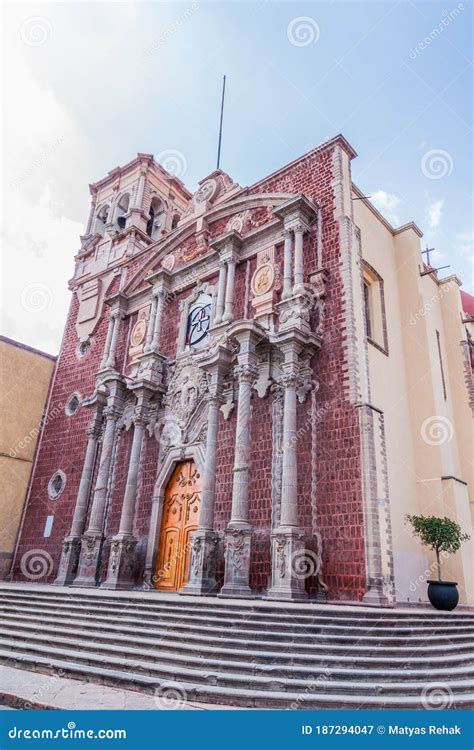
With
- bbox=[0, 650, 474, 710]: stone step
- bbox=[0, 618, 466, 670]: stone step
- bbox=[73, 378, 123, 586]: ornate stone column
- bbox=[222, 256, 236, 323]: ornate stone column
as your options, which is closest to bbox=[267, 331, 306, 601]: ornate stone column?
bbox=[0, 618, 466, 670]: stone step

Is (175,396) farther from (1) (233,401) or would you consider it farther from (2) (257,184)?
(2) (257,184)

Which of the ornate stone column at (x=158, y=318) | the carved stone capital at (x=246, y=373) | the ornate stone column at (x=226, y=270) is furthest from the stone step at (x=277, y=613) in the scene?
the ornate stone column at (x=158, y=318)

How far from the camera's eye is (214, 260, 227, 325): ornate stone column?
13.0 metres

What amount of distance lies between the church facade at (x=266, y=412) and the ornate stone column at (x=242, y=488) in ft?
0.12

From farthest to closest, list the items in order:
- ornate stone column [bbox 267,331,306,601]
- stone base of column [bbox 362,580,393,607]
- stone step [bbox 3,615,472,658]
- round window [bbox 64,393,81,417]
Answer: round window [bbox 64,393,81,417] → ornate stone column [bbox 267,331,306,601] → stone base of column [bbox 362,580,393,607] → stone step [bbox 3,615,472,658]

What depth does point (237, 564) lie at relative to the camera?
923 centimetres

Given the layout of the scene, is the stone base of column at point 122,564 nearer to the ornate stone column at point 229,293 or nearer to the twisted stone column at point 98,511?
the twisted stone column at point 98,511

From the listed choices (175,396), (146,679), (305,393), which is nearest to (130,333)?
(175,396)

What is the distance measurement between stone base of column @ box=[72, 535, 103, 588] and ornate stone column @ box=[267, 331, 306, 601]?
577 cm

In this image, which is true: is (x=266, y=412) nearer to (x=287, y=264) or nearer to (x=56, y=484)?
(x=287, y=264)

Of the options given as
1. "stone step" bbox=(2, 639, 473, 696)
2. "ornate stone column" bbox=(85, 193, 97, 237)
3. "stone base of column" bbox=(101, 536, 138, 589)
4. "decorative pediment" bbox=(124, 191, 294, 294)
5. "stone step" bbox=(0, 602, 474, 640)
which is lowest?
"stone step" bbox=(2, 639, 473, 696)

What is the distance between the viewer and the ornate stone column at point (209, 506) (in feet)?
31.4

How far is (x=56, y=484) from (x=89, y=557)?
398cm

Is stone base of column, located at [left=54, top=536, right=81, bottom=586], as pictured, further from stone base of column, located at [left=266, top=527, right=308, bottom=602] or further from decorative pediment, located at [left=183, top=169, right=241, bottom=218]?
decorative pediment, located at [left=183, top=169, right=241, bottom=218]
